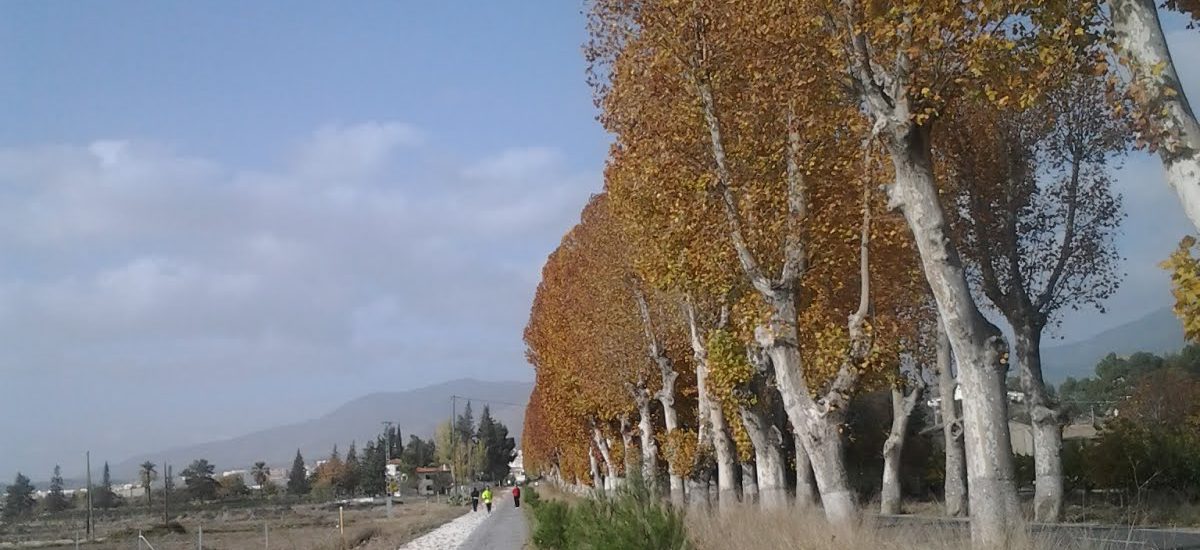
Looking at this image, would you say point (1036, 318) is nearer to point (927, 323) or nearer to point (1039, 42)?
point (927, 323)

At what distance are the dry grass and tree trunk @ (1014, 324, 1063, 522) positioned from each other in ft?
31.9

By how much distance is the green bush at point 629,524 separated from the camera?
12.2 m

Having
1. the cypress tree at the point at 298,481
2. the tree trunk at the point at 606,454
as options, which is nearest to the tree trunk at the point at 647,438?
the tree trunk at the point at 606,454

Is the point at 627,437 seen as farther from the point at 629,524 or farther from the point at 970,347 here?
the point at 970,347

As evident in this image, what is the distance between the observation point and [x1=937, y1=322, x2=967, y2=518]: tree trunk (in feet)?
89.6

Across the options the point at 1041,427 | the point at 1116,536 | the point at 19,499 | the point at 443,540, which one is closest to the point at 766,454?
the point at 1041,427

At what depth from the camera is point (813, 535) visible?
11641mm

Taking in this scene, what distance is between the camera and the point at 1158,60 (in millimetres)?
8133

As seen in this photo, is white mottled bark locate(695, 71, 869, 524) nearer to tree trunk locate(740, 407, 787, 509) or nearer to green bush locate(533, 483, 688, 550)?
green bush locate(533, 483, 688, 550)

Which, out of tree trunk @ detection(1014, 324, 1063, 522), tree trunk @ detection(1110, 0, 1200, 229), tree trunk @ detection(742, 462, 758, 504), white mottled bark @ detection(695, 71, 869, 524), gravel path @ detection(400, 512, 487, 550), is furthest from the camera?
gravel path @ detection(400, 512, 487, 550)

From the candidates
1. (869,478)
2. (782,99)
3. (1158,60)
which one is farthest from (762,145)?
(869,478)

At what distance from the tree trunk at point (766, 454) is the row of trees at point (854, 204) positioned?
71 millimetres

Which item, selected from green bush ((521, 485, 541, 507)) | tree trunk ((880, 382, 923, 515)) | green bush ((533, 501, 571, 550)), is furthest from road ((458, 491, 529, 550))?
tree trunk ((880, 382, 923, 515))

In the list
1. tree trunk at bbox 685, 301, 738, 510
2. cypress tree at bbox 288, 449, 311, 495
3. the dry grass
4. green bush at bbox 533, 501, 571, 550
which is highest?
tree trunk at bbox 685, 301, 738, 510
